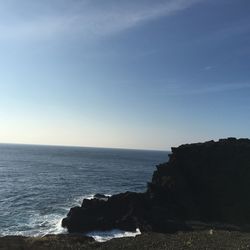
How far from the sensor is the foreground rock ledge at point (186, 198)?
6238 centimetres

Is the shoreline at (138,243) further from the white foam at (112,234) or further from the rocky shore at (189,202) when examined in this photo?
the white foam at (112,234)

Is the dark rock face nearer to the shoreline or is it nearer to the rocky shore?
the rocky shore

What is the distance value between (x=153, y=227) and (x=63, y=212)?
22292 millimetres

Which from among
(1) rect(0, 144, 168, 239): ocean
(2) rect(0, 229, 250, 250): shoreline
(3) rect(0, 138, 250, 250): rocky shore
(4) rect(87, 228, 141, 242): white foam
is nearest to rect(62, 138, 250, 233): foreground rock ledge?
(3) rect(0, 138, 250, 250): rocky shore

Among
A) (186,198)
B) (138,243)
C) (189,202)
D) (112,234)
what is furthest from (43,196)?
(138,243)

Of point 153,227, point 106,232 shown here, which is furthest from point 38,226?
point 153,227

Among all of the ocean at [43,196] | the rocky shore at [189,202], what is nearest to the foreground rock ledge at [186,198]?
the rocky shore at [189,202]

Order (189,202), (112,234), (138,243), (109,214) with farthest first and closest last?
(189,202) → (109,214) → (112,234) → (138,243)

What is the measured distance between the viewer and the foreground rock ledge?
62375 millimetres

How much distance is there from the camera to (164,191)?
7200 cm

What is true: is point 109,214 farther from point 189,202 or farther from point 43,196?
point 43,196

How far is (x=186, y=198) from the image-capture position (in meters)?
68.8

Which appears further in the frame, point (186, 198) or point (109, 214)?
point (186, 198)

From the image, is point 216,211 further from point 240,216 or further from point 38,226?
point 38,226
